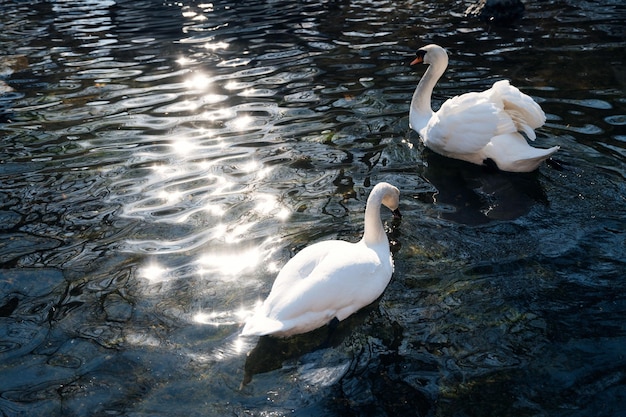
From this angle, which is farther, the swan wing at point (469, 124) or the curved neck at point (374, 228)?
the swan wing at point (469, 124)

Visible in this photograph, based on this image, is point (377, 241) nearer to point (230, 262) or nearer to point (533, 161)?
point (230, 262)

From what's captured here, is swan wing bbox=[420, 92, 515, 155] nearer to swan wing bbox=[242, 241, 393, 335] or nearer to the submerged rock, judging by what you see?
swan wing bbox=[242, 241, 393, 335]

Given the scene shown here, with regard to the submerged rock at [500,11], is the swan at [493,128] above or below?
above

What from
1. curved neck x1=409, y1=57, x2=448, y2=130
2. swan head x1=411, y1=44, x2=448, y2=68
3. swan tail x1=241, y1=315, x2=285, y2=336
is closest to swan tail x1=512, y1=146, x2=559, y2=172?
curved neck x1=409, y1=57, x2=448, y2=130

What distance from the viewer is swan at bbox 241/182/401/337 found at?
4266 mm

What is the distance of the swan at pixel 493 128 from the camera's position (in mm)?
6684

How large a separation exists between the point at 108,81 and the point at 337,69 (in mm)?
3809

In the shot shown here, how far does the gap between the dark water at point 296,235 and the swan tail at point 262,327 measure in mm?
258

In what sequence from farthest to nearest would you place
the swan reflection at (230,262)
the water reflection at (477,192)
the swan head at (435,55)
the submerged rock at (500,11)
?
the submerged rock at (500,11) → the swan head at (435,55) → the water reflection at (477,192) → the swan reflection at (230,262)

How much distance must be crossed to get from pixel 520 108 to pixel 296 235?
109 inches

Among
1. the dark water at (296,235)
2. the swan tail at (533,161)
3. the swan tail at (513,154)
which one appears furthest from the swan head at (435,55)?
the swan tail at (533,161)

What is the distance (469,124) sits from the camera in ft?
22.6

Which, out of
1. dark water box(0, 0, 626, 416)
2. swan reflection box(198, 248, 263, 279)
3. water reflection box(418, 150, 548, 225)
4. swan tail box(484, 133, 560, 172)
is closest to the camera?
dark water box(0, 0, 626, 416)

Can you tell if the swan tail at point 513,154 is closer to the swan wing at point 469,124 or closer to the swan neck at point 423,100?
the swan wing at point 469,124
